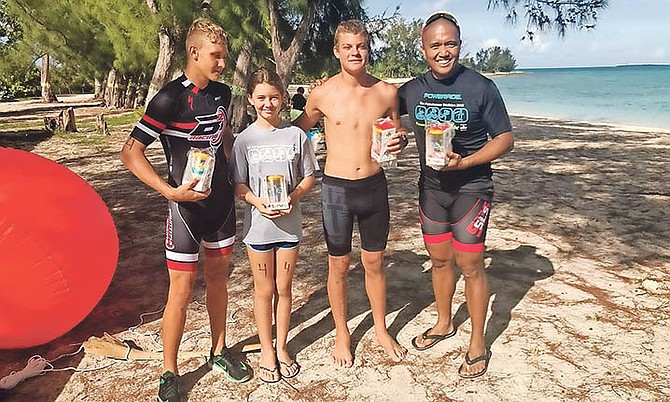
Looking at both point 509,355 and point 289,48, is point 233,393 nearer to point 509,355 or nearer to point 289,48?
point 509,355

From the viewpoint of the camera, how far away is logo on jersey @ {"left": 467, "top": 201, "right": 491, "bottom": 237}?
3707 millimetres

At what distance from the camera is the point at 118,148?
15.1m

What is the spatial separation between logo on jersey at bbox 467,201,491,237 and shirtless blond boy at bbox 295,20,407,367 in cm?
60

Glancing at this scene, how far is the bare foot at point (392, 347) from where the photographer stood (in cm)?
404

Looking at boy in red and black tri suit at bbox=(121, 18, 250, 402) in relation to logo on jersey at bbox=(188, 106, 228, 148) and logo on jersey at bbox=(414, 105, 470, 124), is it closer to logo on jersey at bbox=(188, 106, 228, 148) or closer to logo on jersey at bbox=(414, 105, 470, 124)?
Answer: logo on jersey at bbox=(188, 106, 228, 148)

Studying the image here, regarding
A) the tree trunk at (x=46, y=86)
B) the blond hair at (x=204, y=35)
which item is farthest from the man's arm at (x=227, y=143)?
the tree trunk at (x=46, y=86)

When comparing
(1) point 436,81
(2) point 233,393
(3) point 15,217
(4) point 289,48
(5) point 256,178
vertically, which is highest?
(4) point 289,48

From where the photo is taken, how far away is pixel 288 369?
386cm

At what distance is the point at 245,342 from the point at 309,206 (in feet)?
13.9

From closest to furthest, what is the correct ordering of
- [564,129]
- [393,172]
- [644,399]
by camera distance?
[644,399] < [393,172] < [564,129]

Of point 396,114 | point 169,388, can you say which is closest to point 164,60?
point 396,114

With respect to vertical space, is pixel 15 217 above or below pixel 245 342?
above

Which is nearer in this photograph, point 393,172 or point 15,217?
point 15,217

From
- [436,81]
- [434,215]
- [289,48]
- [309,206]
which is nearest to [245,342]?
[434,215]
